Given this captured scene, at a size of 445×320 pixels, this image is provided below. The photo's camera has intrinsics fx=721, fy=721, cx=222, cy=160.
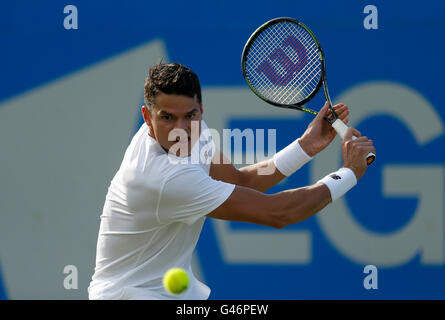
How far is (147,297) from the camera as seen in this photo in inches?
112

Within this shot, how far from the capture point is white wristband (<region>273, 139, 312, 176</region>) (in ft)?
10.8

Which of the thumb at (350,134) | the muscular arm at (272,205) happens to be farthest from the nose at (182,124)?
the thumb at (350,134)

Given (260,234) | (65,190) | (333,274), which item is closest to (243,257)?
(260,234)

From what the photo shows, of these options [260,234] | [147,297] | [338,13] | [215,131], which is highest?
[338,13]

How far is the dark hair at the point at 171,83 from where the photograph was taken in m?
2.78

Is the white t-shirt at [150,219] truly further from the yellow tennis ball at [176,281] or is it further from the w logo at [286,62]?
the w logo at [286,62]

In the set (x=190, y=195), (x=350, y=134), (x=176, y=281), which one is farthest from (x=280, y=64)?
(x=176, y=281)

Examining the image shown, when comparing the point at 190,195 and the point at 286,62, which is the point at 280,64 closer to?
the point at 286,62

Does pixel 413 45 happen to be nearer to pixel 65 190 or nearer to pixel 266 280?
pixel 266 280

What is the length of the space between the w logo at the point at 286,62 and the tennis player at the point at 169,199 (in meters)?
0.66

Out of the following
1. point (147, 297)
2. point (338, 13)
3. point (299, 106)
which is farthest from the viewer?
point (338, 13)

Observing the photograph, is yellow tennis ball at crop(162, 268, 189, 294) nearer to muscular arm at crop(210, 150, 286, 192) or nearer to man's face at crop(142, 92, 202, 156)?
man's face at crop(142, 92, 202, 156)

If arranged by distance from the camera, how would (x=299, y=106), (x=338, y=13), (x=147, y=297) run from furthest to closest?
1. (x=338, y=13)
2. (x=299, y=106)
3. (x=147, y=297)

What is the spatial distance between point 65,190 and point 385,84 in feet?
6.53
